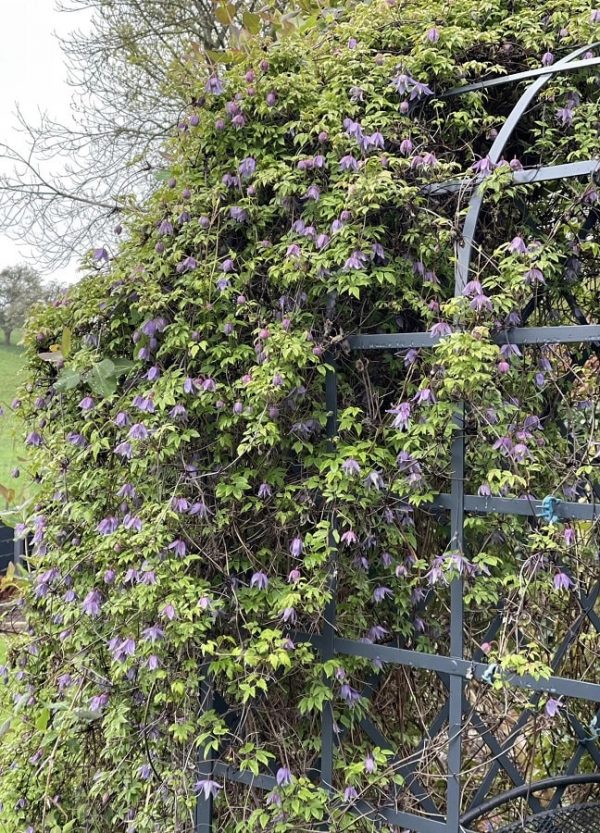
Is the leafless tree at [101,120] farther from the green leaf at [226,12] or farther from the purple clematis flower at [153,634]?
the purple clematis flower at [153,634]

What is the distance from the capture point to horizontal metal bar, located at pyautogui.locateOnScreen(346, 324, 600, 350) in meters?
1.47

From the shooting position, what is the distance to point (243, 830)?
1.83 meters

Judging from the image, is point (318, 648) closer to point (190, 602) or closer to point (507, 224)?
point (190, 602)

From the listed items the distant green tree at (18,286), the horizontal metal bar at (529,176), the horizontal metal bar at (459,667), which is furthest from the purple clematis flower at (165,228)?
the distant green tree at (18,286)

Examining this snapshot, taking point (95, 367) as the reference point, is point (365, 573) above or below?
below

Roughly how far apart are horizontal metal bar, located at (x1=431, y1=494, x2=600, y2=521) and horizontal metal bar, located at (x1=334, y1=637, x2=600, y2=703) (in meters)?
0.36

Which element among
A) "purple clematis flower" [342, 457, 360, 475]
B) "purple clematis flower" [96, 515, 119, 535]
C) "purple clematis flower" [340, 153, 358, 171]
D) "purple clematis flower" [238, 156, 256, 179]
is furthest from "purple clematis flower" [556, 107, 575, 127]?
"purple clematis flower" [96, 515, 119, 535]

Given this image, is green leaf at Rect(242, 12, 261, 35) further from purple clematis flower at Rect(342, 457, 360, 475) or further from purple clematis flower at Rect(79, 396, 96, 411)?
purple clematis flower at Rect(342, 457, 360, 475)

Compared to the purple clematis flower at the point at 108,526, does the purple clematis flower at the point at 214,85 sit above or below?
above

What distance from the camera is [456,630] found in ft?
5.37

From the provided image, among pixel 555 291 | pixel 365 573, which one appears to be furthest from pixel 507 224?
pixel 365 573

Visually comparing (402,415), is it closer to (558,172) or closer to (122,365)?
(558,172)

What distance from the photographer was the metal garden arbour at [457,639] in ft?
5.07

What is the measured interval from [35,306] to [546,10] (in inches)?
70.5
